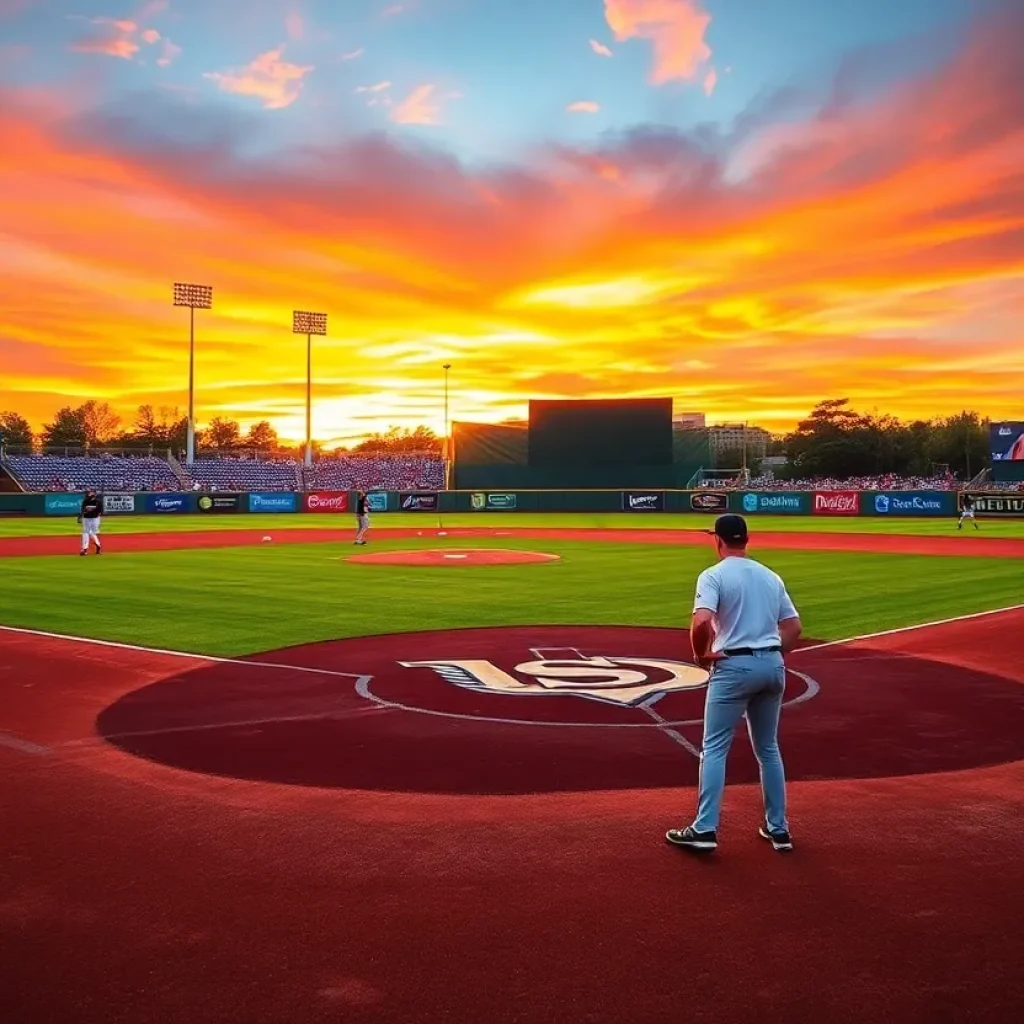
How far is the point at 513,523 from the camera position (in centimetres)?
4981

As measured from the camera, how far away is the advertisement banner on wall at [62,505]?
181ft

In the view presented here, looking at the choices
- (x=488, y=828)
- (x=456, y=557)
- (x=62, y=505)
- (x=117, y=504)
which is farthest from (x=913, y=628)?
(x=117, y=504)

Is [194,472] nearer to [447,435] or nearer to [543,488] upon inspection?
[447,435]

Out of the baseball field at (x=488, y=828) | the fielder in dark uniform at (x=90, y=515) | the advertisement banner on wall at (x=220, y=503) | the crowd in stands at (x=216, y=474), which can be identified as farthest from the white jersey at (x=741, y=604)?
the crowd in stands at (x=216, y=474)

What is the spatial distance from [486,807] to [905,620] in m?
11.1

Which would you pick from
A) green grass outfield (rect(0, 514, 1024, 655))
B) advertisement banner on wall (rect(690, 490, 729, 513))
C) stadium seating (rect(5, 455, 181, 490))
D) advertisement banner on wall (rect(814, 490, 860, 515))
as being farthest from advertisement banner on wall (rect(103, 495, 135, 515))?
advertisement banner on wall (rect(814, 490, 860, 515))

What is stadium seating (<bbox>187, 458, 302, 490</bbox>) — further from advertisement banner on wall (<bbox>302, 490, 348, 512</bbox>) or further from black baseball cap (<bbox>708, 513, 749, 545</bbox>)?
black baseball cap (<bbox>708, 513, 749, 545</bbox>)

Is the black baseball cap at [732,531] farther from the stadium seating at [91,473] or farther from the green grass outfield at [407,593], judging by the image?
the stadium seating at [91,473]

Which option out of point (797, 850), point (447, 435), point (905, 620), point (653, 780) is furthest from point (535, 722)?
point (447, 435)

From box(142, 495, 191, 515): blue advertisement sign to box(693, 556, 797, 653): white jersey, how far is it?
188ft

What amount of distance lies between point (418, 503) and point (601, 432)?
46.5 ft

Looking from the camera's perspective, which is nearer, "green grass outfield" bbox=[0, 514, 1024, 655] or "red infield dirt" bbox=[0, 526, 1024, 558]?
"green grass outfield" bbox=[0, 514, 1024, 655]

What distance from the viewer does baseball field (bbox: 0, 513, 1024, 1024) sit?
4320 mm

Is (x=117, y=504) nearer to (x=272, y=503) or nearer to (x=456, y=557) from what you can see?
(x=272, y=503)
